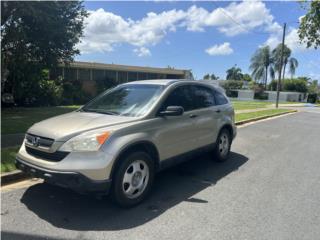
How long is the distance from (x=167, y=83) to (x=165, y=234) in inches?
106

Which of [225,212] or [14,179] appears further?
[14,179]

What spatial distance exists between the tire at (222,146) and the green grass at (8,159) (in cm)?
404

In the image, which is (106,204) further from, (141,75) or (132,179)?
(141,75)

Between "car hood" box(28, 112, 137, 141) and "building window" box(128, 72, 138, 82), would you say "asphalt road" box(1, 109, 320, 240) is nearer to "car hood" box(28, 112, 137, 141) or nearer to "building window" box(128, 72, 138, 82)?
"car hood" box(28, 112, 137, 141)

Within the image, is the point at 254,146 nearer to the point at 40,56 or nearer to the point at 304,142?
the point at 304,142

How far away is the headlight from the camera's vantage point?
3990 mm

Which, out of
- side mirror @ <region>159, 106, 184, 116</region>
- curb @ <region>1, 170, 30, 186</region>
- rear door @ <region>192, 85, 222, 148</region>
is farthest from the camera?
rear door @ <region>192, 85, 222, 148</region>

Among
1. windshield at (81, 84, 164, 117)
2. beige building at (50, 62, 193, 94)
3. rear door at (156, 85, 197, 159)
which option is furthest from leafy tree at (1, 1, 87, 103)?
rear door at (156, 85, 197, 159)

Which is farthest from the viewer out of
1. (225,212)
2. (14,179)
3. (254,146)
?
(254,146)

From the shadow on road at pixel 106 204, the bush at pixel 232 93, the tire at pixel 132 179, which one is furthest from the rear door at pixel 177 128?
the bush at pixel 232 93

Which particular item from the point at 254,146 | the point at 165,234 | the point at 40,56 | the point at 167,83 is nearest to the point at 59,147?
the point at 165,234

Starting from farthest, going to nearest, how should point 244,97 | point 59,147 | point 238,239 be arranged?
point 244,97, point 59,147, point 238,239

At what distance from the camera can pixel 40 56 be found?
634 inches

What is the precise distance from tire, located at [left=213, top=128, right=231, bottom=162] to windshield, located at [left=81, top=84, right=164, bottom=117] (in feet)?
7.29
